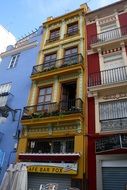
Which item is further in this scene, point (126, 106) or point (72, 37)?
point (72, 37)

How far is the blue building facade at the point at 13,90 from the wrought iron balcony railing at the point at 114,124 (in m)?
5.61

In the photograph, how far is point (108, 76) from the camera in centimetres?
1346

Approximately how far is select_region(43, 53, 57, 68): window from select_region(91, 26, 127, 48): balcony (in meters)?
3.24

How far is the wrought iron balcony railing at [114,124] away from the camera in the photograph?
37.0 ft

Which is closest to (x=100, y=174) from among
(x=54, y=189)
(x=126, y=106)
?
(x=54, y=189)

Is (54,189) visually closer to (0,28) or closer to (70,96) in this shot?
(70,96)

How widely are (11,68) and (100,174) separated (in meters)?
12.1

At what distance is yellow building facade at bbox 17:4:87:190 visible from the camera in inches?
431

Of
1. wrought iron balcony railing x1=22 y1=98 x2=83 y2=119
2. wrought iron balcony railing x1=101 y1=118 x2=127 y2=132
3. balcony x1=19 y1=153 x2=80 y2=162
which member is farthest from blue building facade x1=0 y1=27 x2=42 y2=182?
wrought iron balcony railing x1=101 y1=118 x2=127 y2=132

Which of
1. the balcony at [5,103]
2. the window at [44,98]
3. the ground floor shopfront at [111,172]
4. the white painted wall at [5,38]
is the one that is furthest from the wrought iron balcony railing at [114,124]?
the white painted wall at [5,38]

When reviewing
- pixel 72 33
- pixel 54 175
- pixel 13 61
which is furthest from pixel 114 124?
pixel 13 61

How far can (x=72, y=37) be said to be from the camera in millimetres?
17219

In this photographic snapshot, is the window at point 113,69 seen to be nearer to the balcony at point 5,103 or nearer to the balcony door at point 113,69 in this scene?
the balcony door at point 113,69

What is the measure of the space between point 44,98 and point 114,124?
5385mm
